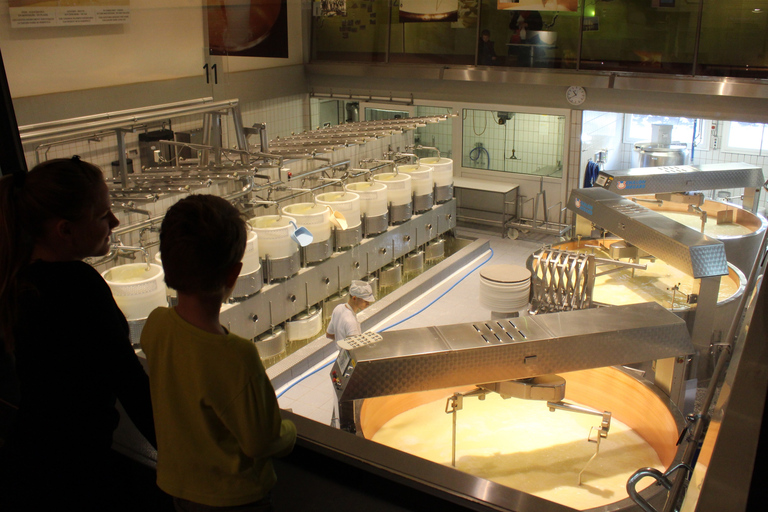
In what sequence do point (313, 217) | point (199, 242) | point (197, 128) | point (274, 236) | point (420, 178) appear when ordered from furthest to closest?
point (420, 178)
point (197, 128)
point (313, 217)
point (274, 236)
point (199, 242)

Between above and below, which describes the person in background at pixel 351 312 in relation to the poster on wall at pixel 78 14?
below

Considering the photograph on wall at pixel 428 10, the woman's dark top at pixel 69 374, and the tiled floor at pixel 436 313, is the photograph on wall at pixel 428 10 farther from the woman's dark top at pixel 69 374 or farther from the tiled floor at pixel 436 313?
the woman's dark top at pixel 69 374

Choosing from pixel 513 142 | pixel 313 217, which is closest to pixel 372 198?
pixel 313 217

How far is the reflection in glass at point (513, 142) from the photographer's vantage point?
21.5 ft

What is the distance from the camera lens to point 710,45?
17.7ft

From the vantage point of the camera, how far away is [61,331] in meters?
1.14

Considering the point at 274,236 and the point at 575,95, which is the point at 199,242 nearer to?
the point at 274,236

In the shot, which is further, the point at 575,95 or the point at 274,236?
the point at 575,95

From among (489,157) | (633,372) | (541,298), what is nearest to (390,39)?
(489,157)

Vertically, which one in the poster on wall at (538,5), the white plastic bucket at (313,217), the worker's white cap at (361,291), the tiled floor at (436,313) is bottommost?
the tiled floor at (436,313)

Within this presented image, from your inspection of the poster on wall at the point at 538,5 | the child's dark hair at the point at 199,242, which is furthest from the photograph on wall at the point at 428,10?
the child's dark hair at the point at 199,242

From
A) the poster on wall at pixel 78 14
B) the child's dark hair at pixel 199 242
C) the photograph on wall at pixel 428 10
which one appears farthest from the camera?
the photograph on wall at pixel 428 10

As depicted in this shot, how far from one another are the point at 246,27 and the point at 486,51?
4.14 metres

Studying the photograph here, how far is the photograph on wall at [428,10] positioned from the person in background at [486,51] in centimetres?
33
